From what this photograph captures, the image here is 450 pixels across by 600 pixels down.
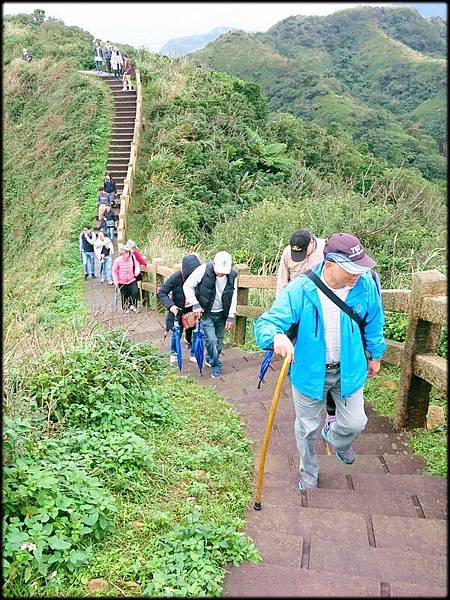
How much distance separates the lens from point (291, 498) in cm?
344

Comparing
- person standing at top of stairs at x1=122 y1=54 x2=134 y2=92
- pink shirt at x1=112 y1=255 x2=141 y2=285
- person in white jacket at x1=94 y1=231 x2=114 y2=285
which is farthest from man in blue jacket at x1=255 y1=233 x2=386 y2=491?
person standing at top of stairs at x1=122 y1=54 x2=134 y2=92

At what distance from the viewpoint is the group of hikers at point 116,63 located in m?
20.3

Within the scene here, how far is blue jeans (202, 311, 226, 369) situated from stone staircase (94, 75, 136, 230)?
9.24 meters

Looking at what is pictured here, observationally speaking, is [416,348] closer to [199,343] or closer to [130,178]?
[199,343]

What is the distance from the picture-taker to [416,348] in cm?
394

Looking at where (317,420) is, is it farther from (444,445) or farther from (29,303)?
(29,303)

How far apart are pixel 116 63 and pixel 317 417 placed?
2120 centimetres

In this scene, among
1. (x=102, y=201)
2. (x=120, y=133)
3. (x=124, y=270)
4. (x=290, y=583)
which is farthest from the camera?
(x=120, y=133)

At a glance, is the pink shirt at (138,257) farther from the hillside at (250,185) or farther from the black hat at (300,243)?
the black hat at (300,243)

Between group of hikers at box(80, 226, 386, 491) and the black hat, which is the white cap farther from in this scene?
group of hikers at box(80, 226, 386, 491)

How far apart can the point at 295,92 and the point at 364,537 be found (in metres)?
47.6

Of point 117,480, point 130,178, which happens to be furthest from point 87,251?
point 117,480

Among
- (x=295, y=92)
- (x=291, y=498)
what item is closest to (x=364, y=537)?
(x=291, y=498)

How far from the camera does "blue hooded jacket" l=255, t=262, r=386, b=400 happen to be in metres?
3.16
